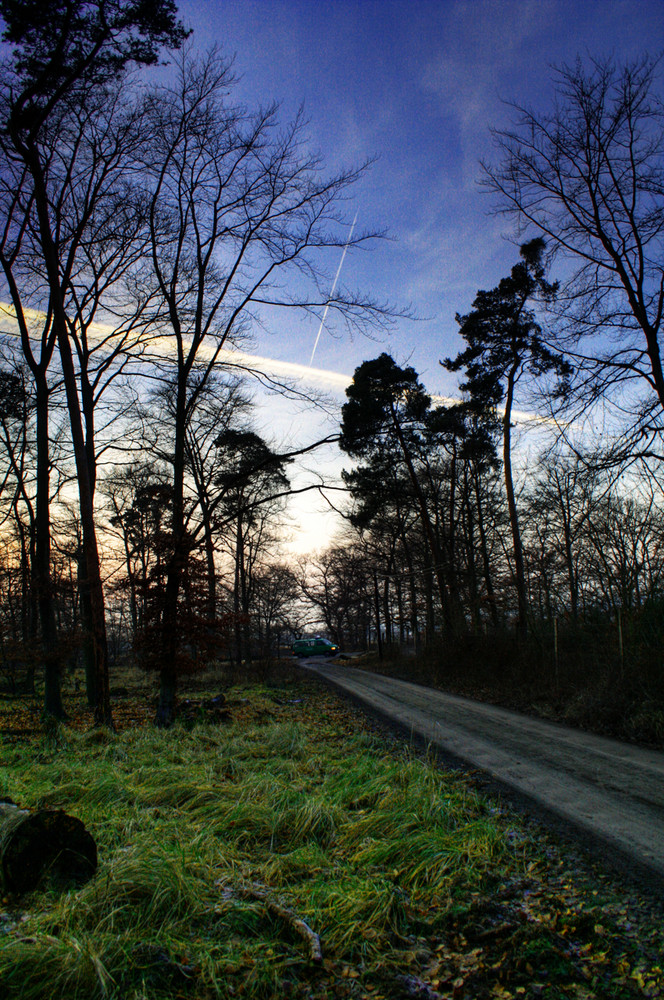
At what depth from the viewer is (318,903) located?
3.23 meters

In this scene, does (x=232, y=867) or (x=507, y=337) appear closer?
(x=232, y=867)

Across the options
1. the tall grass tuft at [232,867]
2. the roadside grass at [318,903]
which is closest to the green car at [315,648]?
the tall grass tuft at [232,867]

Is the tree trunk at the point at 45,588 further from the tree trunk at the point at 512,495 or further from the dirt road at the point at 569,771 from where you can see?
the tree trunk at the point at 512,495

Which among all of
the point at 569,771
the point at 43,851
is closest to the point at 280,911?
the point at 43,851

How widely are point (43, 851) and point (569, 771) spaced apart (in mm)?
5421

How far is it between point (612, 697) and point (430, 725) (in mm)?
3030

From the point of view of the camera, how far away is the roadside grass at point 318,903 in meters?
2.60

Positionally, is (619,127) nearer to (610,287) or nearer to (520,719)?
(610,287)

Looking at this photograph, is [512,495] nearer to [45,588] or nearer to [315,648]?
[45,588]

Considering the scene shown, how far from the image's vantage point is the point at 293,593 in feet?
182

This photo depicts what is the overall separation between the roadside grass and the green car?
109ft

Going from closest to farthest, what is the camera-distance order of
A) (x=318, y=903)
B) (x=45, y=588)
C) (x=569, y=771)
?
(x=318, y=903)
(x=569, y=771)
(x=45, y=588)

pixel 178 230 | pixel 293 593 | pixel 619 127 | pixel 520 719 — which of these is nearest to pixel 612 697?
pixel 520 719

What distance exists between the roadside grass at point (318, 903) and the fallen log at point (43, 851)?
15 centimetres
